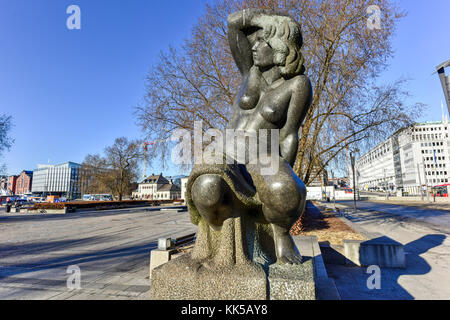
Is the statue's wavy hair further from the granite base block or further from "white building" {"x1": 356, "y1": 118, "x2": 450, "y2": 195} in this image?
"white building" {"x1": 356, "y1": 118, "x2": 450, "y2": 195}

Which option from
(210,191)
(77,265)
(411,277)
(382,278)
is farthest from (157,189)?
(210,191)

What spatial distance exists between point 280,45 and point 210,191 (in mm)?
1696

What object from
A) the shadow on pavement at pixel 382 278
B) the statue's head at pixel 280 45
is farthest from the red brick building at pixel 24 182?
the statue's head at pixel 280 45

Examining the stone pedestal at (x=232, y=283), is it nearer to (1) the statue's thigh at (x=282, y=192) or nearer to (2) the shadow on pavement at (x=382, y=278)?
(1) the statue's thigh at (x=282, y=192)

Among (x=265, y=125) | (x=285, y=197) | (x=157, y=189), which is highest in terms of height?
(x=157, y=189)

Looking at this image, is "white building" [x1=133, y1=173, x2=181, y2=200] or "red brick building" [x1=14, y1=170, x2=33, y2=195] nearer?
"white building" [x1=133, y1=173, x2=181, y2=200]

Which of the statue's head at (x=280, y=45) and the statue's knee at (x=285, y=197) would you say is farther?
the statue's head at (x=280, y=45)

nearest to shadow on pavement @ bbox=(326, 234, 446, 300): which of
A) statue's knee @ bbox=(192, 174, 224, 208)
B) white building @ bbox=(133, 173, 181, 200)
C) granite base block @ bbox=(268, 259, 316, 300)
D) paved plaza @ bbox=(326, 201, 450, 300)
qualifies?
paved plaza @ bbox=(326, 201, 450, 300)

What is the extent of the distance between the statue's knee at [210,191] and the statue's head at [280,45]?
1.39m

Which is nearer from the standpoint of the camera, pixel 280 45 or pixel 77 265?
pixel 280 45

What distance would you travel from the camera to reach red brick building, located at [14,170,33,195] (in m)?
106

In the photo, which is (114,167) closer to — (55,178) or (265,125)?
(265,125)

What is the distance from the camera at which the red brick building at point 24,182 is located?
346 feet

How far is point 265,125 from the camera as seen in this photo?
2.47 meters
